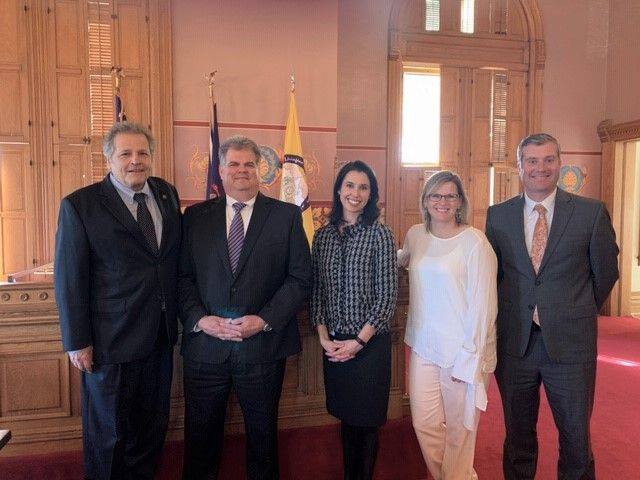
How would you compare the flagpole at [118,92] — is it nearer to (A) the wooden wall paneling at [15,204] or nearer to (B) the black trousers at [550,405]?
(A) the wooden wall paneling at [15,204]

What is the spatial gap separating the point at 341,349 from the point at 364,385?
20 cm

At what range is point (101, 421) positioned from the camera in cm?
211

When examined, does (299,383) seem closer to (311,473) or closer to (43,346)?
(311,473)

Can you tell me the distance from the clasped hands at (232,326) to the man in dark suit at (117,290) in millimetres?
204

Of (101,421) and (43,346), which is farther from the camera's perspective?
(43,346)

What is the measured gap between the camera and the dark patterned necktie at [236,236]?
7.04 feet

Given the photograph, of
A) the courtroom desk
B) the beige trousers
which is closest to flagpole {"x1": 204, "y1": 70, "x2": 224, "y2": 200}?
the courtroom desk

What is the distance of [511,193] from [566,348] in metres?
5.07

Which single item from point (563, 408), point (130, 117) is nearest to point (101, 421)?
point (563, 408)

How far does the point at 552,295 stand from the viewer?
218cm

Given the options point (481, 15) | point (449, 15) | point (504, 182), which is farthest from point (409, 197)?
point (481, 15)

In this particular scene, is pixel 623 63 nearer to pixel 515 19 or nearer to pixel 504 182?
pixel 515 19

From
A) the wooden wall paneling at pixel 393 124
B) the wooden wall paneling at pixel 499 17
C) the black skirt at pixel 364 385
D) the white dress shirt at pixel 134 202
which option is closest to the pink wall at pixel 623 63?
the wooden wall paneling at pixel 499 17

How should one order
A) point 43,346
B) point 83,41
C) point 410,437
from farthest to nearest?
1. point 83,41
2. point 410,437
3. point 43,346
